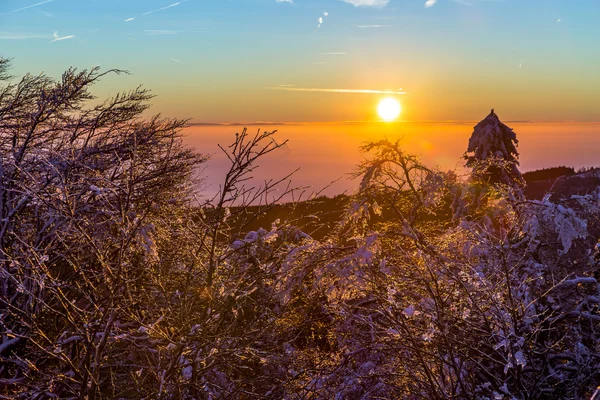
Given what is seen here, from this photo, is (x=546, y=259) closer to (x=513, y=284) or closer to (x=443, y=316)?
(x=513, y=284)

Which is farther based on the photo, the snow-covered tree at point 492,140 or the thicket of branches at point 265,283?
the snow-covered tree at point 492,140

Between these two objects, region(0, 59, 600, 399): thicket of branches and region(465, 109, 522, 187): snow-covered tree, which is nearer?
region(0, 59, 600, 399): thicket of branches

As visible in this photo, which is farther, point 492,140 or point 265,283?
point 492,140

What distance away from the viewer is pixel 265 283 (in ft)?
33.1

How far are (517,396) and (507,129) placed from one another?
56.3 ft

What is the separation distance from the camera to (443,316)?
673cm

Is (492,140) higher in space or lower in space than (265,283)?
higher

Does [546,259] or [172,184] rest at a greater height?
[172,184]

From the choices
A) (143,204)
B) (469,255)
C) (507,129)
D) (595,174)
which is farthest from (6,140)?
(595,174)

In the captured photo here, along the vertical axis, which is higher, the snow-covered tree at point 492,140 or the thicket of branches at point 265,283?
the snow-covered tree at point 492,140

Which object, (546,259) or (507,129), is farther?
(507,129)

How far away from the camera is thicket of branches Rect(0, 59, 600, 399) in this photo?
6.39m

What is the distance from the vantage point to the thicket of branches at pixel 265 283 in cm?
639

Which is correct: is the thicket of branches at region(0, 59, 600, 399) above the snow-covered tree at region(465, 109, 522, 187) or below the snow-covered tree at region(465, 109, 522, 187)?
below
